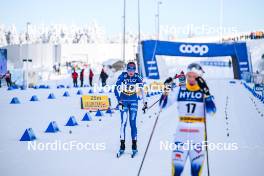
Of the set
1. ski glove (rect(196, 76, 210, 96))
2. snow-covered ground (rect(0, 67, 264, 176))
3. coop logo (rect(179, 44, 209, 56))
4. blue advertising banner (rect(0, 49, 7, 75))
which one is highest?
coop logo (rect(179, 44, 209, 56))

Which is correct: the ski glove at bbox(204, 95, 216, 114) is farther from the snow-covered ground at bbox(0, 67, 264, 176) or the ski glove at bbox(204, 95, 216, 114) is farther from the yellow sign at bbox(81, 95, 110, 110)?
the yellow sign at bbox(81, 95, 110, 110)

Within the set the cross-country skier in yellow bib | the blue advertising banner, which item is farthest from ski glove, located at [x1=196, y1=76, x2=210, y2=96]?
the blue advertising banner

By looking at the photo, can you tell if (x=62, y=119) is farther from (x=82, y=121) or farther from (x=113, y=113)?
(x=113, y=113)

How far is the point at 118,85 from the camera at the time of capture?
8820 millimetres

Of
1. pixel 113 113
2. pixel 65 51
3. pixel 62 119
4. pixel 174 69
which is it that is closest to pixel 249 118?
pixel 113 113

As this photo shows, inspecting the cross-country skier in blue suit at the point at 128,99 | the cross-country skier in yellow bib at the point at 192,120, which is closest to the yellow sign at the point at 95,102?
the cross-country skier in blue suit at the point at 128,99

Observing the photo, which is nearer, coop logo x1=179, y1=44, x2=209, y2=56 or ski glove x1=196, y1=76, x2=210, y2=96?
ski glove x1=196, y1=76, x2=210, y2=96

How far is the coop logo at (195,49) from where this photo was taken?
127 feet

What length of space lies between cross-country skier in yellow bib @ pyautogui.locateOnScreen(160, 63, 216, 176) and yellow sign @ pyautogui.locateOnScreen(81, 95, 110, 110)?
10.7 meters

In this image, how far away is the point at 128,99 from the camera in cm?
866

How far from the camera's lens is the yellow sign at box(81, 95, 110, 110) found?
1664cm

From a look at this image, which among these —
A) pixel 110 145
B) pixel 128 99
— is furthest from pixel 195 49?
pixel 128 99

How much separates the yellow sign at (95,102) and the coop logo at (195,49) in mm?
23085

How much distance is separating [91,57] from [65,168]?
84.7m
